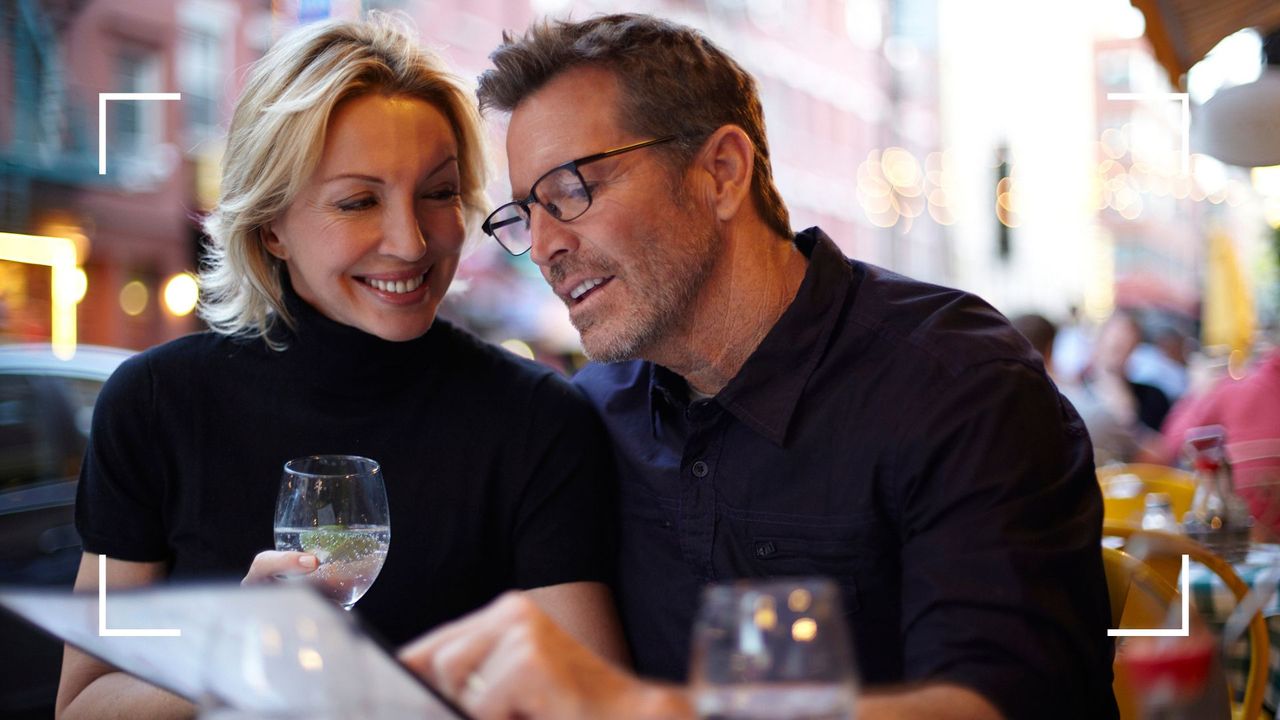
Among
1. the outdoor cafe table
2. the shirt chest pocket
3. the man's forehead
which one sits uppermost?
the man's forehead

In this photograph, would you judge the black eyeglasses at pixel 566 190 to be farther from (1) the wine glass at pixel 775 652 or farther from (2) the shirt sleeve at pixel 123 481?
(1) the wine glass at pixel 775 652

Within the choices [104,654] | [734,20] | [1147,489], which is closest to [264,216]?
[104,654]

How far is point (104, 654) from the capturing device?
111 centimetres

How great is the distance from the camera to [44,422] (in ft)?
10.3

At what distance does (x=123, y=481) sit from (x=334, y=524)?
0.65 metres

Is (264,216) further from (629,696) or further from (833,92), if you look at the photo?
(833,92)

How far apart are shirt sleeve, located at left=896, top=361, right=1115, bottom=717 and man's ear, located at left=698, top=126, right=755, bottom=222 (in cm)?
46

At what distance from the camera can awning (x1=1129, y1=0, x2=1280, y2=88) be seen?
352 cm

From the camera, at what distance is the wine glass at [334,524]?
4.66ft

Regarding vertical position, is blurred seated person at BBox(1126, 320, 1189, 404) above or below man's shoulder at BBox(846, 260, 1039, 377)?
below

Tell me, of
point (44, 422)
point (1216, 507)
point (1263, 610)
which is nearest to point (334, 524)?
point (1263, 610)

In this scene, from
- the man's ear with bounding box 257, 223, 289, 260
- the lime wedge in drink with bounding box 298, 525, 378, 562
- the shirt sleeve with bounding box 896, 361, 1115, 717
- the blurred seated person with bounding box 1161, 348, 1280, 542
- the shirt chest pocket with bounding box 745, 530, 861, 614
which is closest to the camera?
the shirt sleeve with bounding box 896, 361, 1115, 717

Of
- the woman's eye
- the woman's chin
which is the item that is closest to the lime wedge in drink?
the woman's chin

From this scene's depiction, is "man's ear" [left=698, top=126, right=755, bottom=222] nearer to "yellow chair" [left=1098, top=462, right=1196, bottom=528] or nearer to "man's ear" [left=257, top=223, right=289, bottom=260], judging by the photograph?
"man's ear" [left=257, top=223, right=289, bottom=260]
